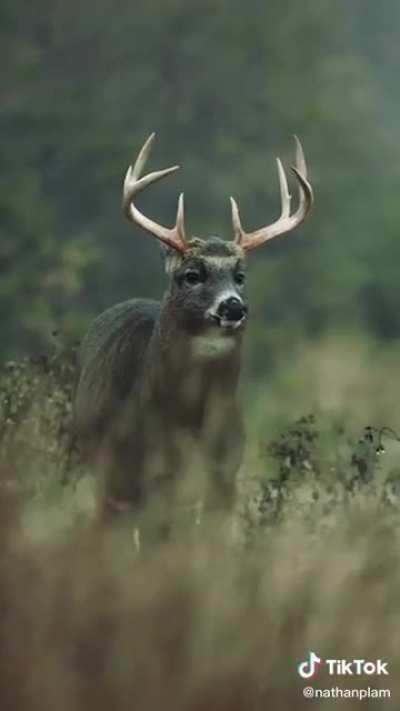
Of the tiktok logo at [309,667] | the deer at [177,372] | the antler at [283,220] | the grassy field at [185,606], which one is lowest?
the tiktok logo at [309,667]

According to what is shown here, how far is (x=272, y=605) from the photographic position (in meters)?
3.14

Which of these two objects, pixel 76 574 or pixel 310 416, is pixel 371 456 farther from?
pixel 76 574

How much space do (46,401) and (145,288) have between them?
0.39 m

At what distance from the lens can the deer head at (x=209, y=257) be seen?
389 cm

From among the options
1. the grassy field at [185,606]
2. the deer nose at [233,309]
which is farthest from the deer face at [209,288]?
the grassy field at [185,606]

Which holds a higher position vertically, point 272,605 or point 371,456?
point 371,456

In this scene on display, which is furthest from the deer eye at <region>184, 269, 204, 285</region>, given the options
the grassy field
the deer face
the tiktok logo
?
the tiktok logo

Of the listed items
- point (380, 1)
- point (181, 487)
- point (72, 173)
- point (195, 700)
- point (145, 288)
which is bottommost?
point (195, 700)

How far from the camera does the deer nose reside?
3.89 metres

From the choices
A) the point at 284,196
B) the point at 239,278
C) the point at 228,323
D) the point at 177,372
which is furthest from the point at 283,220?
→ the point at 177,372

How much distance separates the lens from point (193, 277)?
405 centimetres

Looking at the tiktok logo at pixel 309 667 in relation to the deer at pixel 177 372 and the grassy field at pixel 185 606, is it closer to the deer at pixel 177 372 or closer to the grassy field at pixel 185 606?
the grassy field at pixel 185 606

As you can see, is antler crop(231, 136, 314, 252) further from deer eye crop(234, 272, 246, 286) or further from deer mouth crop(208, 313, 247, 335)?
deer mouth crop(208, 313, 247, 335)

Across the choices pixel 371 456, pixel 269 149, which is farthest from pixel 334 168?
pixel 371 456
